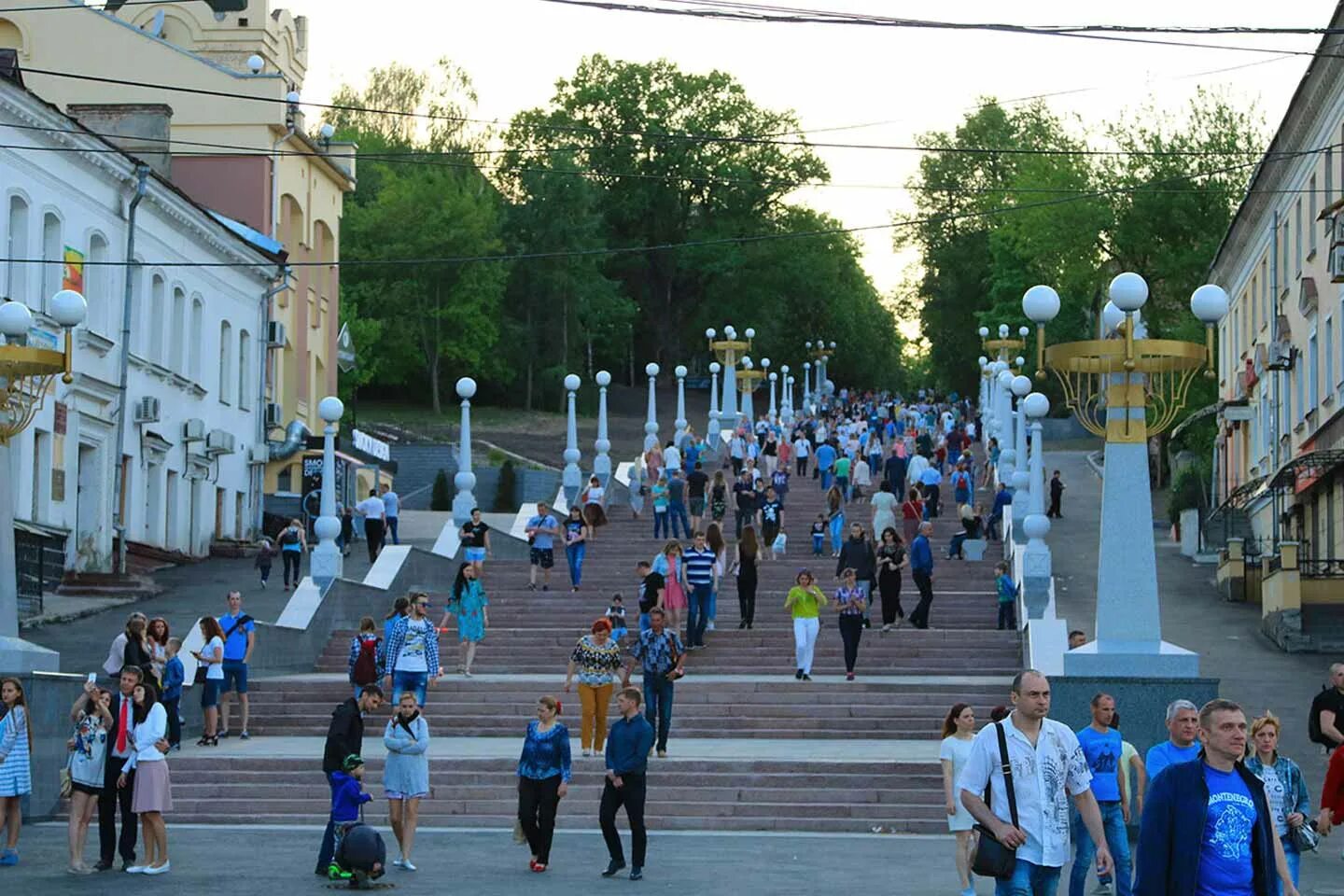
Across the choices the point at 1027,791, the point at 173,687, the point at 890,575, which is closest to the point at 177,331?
the point at 890,575

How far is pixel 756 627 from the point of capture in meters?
29.6

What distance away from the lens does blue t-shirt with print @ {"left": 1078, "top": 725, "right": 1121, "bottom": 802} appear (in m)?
13.2

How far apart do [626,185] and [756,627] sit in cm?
6740

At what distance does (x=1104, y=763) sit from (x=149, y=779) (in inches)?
267

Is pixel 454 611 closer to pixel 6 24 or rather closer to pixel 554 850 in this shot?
pixel 554 850

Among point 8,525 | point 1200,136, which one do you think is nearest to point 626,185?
point 1200,136

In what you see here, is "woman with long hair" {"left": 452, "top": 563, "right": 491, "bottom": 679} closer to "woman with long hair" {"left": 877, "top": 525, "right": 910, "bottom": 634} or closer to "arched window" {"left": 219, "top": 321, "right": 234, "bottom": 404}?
"woman with long hair" {"left": 877, "top": 525, "right": 910, "bottom": 634}

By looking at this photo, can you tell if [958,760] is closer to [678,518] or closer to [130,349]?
[678,518]

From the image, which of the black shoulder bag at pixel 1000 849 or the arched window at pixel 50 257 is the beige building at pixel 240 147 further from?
the black shoulder bag at pixel 1000 849

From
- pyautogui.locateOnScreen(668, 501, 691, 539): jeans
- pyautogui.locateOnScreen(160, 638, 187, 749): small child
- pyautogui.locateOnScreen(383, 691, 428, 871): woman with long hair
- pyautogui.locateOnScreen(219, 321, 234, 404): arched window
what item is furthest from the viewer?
pyautogui.locateOnScreen(219, 321, 234, 404): arched window

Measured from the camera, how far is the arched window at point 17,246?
35.2 meters

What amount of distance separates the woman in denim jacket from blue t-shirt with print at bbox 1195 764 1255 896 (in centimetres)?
361

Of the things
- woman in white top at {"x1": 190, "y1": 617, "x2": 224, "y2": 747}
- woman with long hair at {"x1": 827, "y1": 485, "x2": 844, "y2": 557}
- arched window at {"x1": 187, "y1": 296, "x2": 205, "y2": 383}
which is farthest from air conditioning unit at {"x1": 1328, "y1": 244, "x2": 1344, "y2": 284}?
arched window at {"x1": 187, "y1": 296, "x2": 205, "y2": 383}

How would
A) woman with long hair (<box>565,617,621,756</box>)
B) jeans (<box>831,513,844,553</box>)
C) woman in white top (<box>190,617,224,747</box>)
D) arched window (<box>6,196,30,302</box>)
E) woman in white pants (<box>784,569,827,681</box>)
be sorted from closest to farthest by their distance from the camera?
1. woman with long hair (<box>565,617,621,756</box>)
2. woman in white top (<box>190,617,224,747</box>)
3. woman in white pants (<box>784,569,827,681</box>)
4. arched window (<box>6,196,30,302</box>)
5. jeans (<box>831,513,844,553</box>)
